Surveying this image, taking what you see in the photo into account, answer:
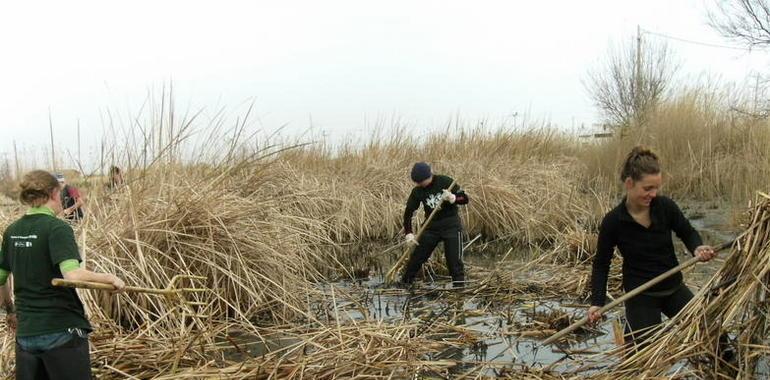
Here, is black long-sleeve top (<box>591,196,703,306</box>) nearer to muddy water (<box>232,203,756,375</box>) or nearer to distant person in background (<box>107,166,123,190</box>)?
muddy water (<box>232,203,756,375</box>)

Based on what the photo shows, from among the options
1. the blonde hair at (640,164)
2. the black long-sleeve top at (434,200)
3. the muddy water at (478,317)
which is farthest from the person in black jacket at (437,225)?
the blonde hair at (640,164)

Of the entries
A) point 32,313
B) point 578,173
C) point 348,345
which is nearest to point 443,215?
point 348,345

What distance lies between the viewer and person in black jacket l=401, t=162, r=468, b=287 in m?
6.30

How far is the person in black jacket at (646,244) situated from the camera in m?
3.16

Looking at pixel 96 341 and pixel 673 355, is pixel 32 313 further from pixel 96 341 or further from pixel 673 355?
pixel 673 355

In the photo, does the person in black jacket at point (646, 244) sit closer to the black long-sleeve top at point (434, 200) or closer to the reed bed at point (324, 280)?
the reed bed at point (324, 280)

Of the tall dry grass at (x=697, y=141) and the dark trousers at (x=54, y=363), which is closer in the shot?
the dark trousers at (x=54, y=363)

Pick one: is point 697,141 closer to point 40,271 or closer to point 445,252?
point 445,252

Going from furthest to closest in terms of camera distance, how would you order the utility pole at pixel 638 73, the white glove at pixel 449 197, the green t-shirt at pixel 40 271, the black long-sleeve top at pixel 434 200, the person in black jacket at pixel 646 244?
the utility pole at pixel 638 73
the black long-sleeve top at pixel 434 200
the white glove at pixel 449 197
the person in black jacket at pixel 646 244
the green t-shirt at pixel 40 271

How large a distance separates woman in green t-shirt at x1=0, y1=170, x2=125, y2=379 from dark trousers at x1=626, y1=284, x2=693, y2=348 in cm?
278

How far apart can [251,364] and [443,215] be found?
341cm

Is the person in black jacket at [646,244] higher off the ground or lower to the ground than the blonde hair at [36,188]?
lower

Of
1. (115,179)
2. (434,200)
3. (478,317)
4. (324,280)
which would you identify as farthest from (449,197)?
(115,179)

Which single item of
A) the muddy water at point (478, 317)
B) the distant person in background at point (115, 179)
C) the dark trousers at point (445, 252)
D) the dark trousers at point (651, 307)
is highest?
the distant person in background at point (115, 179)
